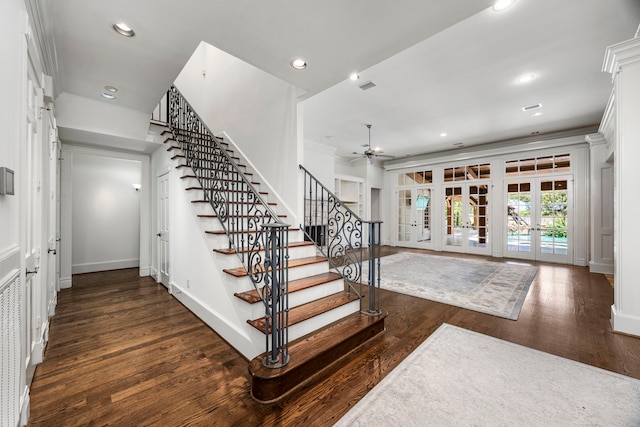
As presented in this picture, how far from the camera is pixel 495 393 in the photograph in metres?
1.90

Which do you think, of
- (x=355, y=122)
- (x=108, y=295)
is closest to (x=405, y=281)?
(x=355, y=122)

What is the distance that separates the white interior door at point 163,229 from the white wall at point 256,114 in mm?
1487

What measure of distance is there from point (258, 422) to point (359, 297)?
1571mm

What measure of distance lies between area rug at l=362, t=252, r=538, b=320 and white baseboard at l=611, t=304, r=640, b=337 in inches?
33.4

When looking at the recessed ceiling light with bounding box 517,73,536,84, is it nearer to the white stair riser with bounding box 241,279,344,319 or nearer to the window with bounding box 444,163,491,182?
the white stair riser with bounding box 241,279,344,319

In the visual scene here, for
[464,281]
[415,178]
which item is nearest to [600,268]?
[464,281]

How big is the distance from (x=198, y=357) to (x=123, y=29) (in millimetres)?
3035

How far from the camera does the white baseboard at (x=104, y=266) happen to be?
5284mm

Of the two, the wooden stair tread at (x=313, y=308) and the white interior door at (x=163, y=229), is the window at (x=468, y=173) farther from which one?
the white interior door at (x=163, y=229)

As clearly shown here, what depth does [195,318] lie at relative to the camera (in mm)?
3211

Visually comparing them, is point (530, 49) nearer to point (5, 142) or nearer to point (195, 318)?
point (5, 142)

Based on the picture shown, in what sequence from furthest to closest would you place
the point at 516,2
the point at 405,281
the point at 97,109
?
the point at 405,281
the point at 97,109
the point at 516,2

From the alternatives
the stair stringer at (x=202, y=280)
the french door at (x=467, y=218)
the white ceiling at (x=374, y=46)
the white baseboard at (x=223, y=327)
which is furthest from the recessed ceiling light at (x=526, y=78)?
the white baseboard at (x=223, y=327)

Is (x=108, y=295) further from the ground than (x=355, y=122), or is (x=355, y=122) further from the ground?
(x=355, y=122)
